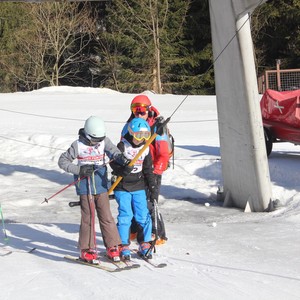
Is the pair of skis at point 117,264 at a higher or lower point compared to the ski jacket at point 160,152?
lower

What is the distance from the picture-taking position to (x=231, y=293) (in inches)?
212

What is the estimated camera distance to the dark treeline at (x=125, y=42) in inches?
1564

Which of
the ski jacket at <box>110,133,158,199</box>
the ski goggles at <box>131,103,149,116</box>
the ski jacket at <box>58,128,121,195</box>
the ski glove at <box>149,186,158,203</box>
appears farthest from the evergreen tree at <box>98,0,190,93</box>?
the ski jacket at <box>58,128,121,195</box>

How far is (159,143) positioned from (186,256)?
1484mm

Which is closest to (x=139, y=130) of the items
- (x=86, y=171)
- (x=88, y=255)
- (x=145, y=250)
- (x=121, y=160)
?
(x=121, y=160)

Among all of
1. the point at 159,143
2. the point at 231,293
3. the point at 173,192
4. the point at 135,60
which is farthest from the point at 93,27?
the point at 231,293

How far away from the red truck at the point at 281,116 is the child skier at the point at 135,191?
20.9ft

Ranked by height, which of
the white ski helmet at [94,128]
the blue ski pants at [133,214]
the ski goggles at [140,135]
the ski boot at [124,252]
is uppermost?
the white ski helmet at [94,128]

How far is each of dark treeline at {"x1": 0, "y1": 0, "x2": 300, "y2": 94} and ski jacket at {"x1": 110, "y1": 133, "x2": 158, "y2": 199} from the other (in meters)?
32.9

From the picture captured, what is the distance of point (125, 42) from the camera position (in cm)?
4031

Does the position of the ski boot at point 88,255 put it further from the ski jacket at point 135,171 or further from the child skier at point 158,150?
the child skier at point 158,150

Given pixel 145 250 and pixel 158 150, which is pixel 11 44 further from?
pixel 145 250

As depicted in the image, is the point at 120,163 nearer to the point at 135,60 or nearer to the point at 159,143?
the point at 159,143

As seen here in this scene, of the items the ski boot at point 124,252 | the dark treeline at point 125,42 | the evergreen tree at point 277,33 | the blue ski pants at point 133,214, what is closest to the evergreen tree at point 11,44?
the dark treeline at point 125,42
